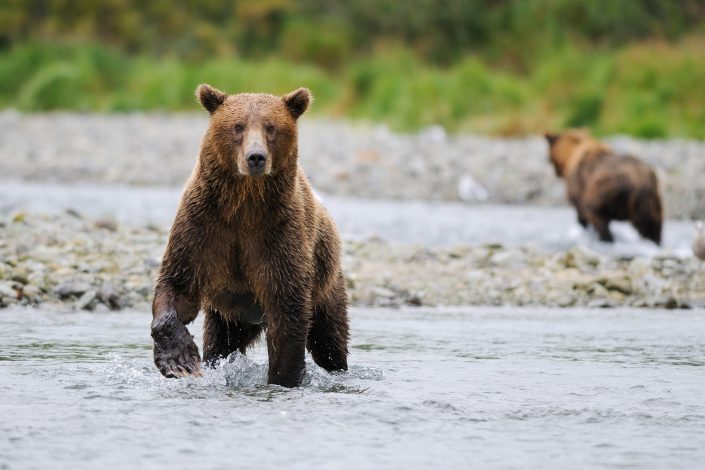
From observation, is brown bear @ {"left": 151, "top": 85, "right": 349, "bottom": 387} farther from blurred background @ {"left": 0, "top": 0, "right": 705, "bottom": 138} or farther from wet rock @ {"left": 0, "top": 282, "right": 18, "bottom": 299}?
blurred background @ {"left": 0, "top": 0, "right": 705, "bottom": 138}

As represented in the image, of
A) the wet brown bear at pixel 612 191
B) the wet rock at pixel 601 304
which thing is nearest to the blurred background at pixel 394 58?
the wet brown bear at pixel 612 191

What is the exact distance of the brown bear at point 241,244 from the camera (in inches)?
203

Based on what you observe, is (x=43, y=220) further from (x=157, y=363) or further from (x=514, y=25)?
(x=514, y=25)

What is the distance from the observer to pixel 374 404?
5.11 meters

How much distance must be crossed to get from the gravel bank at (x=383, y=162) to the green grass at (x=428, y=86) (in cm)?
143

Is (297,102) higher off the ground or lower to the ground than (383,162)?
lower

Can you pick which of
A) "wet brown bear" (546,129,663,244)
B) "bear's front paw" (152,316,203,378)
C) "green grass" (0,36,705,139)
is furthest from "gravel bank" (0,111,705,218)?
"bear's front paw" (152,316,203,378)

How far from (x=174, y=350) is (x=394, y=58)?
2619 centimetres

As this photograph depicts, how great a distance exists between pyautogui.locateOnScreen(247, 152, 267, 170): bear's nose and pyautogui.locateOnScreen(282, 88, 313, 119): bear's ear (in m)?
0.58

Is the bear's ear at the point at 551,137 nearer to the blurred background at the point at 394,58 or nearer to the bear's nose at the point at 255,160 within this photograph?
the blurred background at the point at 394,58

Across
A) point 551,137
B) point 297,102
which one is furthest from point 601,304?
point 551,137

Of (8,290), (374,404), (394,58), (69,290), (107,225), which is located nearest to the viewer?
(374,404)

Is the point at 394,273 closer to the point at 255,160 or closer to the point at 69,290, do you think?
the point at 69,290

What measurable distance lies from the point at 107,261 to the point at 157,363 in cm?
395
